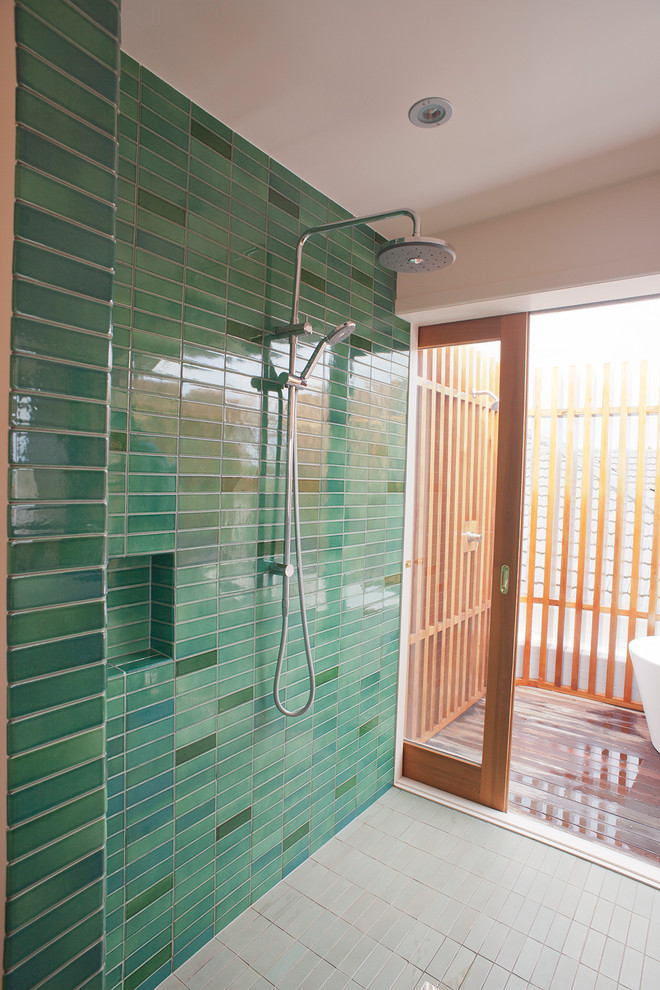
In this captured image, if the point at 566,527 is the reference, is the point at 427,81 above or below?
above

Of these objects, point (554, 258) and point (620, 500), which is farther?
point (620, 500)

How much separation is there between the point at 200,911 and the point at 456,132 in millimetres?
2467

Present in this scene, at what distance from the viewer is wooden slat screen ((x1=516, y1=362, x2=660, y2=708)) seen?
291 cm

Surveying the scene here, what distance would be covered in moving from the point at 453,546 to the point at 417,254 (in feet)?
4.62

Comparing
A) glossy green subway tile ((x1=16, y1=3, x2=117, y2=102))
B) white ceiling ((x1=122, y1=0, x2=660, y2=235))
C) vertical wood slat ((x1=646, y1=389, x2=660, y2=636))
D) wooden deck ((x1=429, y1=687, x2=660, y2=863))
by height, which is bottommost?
wooden deck ((x1=429, y1=687, x2=660, y2=863))

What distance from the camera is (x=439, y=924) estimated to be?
1.73 m

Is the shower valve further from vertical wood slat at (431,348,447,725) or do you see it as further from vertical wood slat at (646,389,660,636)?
vertical wood slat at (646,389,660,636)

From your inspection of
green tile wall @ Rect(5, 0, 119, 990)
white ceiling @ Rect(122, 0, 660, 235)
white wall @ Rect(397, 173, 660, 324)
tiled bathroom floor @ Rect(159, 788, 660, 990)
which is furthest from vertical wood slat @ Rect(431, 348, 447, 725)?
green tile wall @ Rect(5, 0, 119, 990)

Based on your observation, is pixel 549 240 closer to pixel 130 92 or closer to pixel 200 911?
pixel 130 92

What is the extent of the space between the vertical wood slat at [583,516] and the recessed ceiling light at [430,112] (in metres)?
1.94

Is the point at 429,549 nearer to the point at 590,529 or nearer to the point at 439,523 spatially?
the point at 439,523

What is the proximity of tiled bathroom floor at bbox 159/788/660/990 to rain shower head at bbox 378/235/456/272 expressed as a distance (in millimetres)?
2058

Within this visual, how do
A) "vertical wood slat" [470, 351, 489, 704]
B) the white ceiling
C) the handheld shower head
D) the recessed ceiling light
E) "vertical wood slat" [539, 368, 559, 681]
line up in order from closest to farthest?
the white ceiling
the recessed ceiling light
the handheld shower head
"vertical wood slat" [470, 351, 489, 704]
"vertical wood slat" [539, 368, 559, 681]

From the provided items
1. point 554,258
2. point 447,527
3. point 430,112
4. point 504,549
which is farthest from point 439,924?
point 430,112
